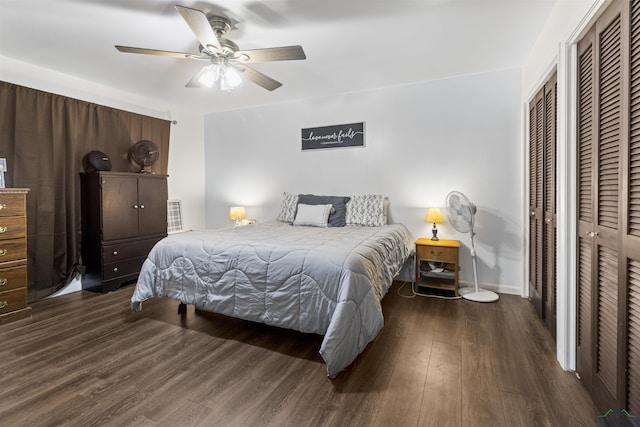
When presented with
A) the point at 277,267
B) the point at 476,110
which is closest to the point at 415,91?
the point at 476,110

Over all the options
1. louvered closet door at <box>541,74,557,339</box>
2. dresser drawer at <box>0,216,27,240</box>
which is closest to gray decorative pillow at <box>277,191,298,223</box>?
dresser drawer at <box>0,216,27,240</box>

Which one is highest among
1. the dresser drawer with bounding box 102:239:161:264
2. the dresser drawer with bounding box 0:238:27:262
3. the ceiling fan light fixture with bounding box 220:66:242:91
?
the ceiling fan light fixture with bounding box 220:66:242:91

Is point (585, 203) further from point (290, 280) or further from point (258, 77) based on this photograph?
point (258, 77)

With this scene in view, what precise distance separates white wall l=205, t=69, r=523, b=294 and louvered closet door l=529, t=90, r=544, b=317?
295 mm

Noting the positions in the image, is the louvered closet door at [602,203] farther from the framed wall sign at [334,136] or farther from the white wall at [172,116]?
the white wall at [172,116]

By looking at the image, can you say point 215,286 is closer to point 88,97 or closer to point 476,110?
point 88,97

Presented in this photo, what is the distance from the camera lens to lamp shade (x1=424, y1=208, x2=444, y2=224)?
3.24 meters

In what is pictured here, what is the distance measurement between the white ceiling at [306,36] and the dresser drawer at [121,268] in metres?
2.06

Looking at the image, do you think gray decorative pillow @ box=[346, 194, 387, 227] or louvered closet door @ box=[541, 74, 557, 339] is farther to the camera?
gray decorative pillow @ box=[346, 194, 387, 227]

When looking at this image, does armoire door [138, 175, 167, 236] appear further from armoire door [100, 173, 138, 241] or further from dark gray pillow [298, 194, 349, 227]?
dark gray pillow [298, 194, 349, 227]

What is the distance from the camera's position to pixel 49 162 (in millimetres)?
3125

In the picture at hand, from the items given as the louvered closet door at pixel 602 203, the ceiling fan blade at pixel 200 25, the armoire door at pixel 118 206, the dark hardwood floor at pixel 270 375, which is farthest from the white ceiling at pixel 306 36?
the dark hardwood floor at pixel 270 375

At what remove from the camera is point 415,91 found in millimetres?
3562

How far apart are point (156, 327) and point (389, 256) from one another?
197cm
